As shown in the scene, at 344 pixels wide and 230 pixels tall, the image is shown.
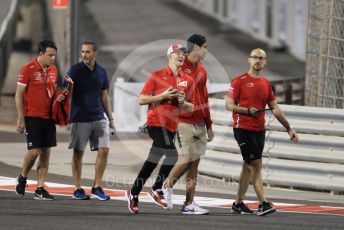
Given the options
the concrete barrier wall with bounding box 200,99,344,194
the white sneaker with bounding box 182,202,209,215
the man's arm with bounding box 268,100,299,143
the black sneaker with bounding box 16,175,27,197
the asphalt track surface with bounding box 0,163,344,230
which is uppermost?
the man's arm with bounding box 268,100,299,143

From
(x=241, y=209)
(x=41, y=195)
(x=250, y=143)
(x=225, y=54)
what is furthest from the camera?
(x=225, y=54)

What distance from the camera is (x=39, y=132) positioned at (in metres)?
14.1

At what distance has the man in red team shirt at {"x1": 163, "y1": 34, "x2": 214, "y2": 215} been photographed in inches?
513

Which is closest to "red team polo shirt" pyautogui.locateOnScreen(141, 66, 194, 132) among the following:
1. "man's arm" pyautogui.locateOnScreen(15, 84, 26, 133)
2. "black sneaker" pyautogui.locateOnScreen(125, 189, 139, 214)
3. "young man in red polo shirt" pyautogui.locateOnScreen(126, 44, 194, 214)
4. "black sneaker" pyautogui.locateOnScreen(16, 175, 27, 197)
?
"young man in red polo shirt" pyautogui.locateOnScreen(126, 44, 194, 214)

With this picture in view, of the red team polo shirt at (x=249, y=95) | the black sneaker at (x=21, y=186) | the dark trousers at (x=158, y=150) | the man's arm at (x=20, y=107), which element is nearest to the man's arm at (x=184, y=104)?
the dark trousers at (x=158, y=150)

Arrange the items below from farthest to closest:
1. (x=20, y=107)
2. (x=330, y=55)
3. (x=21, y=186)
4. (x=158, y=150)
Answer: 1. (x=330, y=55)
2. (x=21, y=186)
3. (x=20, y=107)
4. (x=158, y=150)

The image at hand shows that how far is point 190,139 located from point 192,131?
0.29 ft

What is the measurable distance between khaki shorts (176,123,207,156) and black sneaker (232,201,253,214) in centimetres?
79

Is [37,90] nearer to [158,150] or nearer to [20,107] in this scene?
[20,107]

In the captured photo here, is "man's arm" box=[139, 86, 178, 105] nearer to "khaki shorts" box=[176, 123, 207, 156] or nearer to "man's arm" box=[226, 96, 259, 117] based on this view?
"khaki shorts" box=[176, 123, 207, 156]

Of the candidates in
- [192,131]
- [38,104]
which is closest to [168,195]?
[192,131]

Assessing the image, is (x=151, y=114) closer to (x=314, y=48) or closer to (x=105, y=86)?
(x=105, y=86)

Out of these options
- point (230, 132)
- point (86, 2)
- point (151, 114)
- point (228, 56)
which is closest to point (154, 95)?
point (151, 114)

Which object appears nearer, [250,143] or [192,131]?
[192,131]
